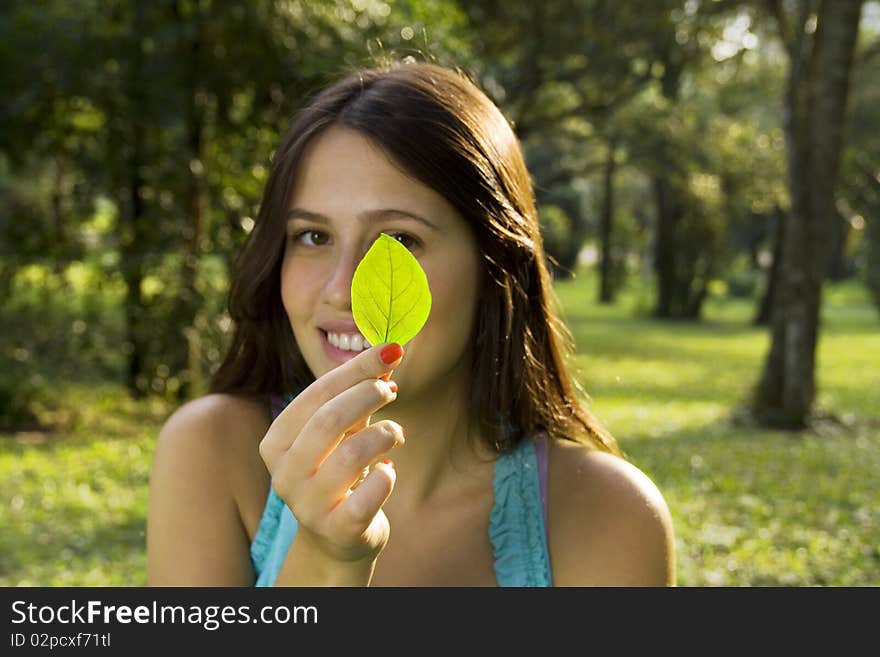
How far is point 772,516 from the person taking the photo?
5773 millimetres

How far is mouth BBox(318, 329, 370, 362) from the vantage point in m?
1.55

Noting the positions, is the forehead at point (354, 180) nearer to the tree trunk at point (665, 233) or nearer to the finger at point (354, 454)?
the finger at point (354, 454)

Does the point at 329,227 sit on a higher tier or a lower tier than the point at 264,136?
lower

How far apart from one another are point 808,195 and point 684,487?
9.82 ft

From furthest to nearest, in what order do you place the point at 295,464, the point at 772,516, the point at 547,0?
the point at 547,0
the point at 772,516
the point at 295,464

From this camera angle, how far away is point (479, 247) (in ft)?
5.70

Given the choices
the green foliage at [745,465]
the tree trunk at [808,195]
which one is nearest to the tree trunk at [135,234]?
the green foliage at [745,465]

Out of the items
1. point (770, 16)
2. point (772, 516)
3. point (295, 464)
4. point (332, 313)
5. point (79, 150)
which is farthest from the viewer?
point (770, 16)

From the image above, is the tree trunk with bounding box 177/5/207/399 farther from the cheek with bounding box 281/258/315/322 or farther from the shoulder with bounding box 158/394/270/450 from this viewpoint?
the cheek with bounding box 281/258/315/322

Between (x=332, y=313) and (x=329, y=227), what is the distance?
0.50 ft

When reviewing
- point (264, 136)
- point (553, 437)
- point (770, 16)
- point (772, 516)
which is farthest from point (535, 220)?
point (770, 16)

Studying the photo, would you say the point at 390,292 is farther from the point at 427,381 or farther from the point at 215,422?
the point at 215,422

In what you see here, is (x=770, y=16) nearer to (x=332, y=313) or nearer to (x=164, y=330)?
(x=164, y=330)

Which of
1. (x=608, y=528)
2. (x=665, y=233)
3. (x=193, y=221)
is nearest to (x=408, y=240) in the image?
(x=608, y=528)
